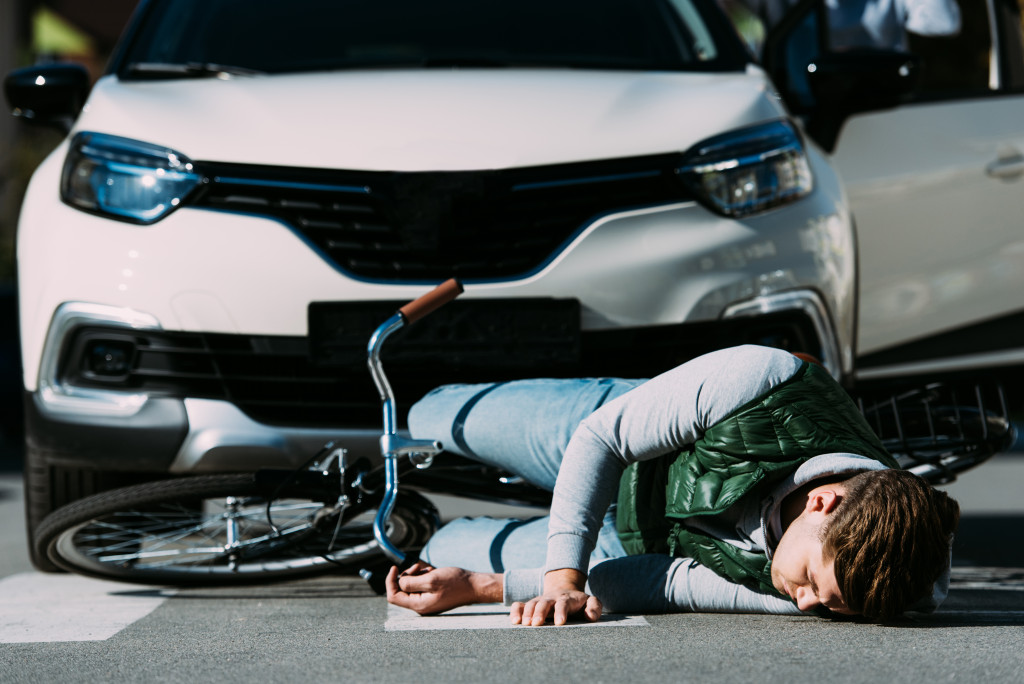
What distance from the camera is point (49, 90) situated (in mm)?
4480

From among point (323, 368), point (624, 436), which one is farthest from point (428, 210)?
point (624, 436)

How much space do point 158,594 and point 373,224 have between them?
1.29 metres

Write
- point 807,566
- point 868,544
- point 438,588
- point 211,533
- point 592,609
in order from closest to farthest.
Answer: point 868,544
point 807,566
point 592,609
point 438,588
point 211,533

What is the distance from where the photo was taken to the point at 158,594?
4168 mm

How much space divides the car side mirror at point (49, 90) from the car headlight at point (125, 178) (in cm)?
58

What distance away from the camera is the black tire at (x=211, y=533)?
378cm

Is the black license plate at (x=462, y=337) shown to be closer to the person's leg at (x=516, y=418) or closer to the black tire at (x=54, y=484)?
the person's leg at (x=516, y=418)

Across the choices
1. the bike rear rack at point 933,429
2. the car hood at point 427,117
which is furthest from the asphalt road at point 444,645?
the car hood at point 427,117

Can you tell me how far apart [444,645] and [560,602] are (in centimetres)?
27

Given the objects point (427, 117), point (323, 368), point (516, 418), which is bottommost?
point (516, 418)

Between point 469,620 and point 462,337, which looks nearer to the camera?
point 469,620

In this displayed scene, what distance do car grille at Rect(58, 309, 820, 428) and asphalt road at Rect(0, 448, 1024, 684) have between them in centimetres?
55

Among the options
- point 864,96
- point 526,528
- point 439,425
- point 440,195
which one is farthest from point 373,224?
point 864,96

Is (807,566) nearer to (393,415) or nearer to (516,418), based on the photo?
(516,418)
